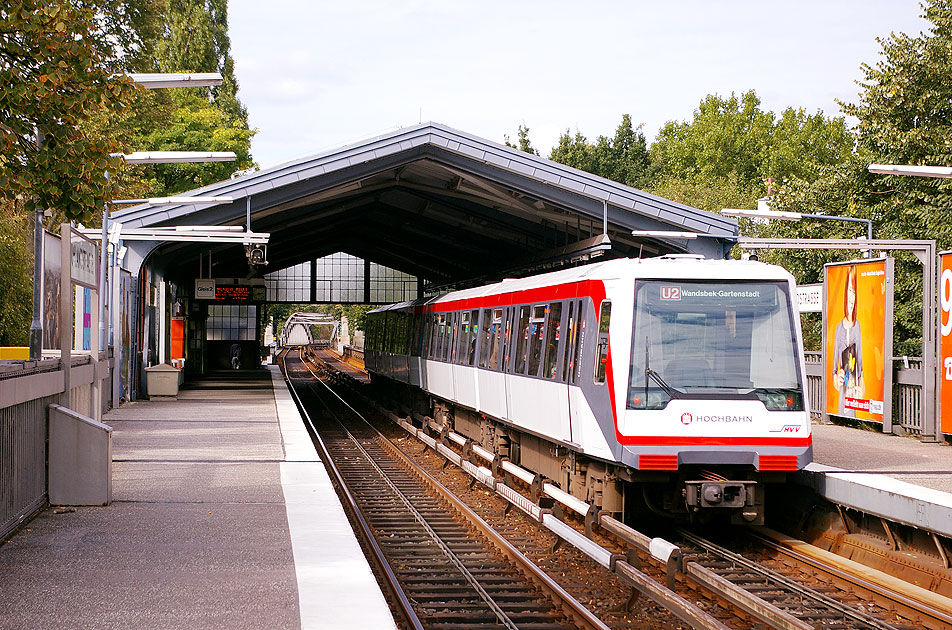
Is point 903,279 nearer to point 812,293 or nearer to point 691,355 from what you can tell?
point 812,293

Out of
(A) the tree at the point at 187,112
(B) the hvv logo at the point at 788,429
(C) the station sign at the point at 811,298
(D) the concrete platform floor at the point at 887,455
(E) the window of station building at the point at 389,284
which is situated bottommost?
(D) the concrete platform floor at the point at 887,455

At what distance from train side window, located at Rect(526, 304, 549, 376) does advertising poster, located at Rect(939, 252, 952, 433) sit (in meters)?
6.37

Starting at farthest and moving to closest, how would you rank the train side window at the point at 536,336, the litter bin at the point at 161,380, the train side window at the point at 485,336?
the litter bin at the point at 161,380, the train side window at the point at 485,336, the train side window at the point at 536,336

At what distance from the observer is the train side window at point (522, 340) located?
1403 cm

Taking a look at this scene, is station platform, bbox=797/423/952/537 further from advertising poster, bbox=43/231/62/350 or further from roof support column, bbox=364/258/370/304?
roof support column, bbox=364/258/370/304

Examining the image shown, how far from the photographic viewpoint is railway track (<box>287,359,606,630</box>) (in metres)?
8.02

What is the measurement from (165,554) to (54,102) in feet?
12.1

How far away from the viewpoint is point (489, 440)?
1705 cm

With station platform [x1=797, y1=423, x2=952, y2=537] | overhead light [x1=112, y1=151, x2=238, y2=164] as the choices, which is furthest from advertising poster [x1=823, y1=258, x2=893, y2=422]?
overhead light [x1=112, y1=151, x2=238, y2=164]

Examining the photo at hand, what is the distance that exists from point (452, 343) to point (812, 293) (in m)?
6.68

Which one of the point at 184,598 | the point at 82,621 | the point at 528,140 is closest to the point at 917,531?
the point at 184,598

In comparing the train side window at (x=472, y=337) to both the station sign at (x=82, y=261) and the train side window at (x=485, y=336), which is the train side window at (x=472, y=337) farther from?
the station sign at (x=82, y=261)

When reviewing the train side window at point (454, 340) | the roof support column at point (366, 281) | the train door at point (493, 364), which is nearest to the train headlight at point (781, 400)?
the train door at point (493, 364)

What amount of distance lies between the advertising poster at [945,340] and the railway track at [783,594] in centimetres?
700
